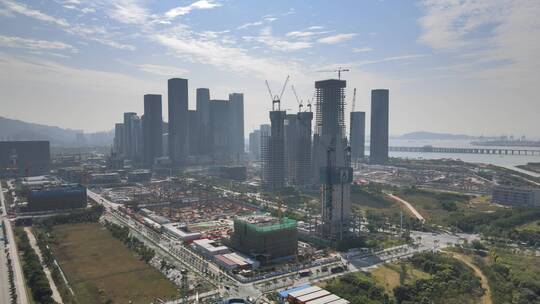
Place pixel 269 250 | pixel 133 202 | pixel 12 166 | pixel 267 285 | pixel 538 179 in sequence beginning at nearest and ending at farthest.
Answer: pixel 267 285
pixel 269 250
pixel 133 202
pixel 538 179
pixel 12 166

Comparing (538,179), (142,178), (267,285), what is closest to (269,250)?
(267,285)

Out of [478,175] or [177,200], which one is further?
[478,175]

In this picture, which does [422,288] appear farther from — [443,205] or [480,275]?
[443,205]

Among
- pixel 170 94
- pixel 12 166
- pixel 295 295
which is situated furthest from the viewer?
pixel 170 94

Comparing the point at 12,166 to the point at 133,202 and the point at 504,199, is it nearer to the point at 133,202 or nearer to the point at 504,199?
the point at 133,202

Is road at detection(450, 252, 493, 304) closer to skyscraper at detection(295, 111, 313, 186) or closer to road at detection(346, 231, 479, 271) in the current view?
road at detection(346, 231, 479, 271)

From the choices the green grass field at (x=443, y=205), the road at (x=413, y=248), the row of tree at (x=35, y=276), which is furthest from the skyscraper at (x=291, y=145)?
the row of tree at (x=35, y=276)

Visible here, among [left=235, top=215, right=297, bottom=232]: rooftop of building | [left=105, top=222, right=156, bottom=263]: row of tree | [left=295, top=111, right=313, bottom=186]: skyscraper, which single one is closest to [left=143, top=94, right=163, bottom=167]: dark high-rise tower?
[left=295, top=111, right=313, bottom=186]: skyscraper
